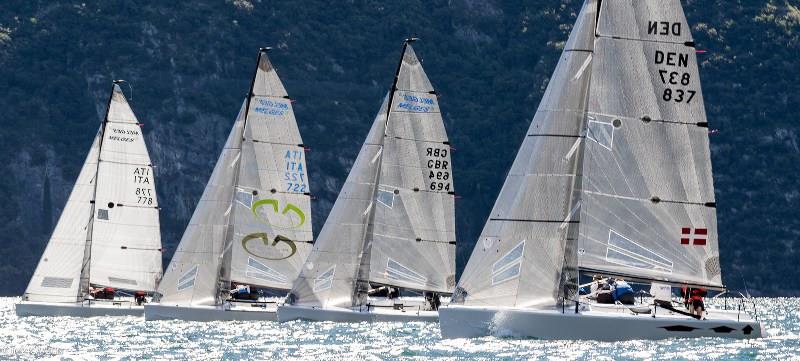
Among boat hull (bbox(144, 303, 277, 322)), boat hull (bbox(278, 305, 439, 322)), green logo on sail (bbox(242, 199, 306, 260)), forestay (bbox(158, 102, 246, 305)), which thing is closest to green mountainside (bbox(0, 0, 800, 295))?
green logo on sail (bbox(242, 199, 306, 260))

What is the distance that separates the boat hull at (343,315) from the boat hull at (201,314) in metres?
2.07

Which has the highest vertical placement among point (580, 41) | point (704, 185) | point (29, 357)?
point (580, 41)

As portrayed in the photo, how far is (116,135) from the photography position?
51.5 m

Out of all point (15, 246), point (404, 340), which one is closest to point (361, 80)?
point (15, 246)

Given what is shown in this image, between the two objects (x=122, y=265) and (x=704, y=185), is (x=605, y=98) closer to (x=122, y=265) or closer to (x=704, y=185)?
(x=704, y=185)

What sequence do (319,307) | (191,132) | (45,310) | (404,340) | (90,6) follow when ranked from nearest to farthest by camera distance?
(404,340) → (319,307) → (45,310) → (191,132) → (90,6)

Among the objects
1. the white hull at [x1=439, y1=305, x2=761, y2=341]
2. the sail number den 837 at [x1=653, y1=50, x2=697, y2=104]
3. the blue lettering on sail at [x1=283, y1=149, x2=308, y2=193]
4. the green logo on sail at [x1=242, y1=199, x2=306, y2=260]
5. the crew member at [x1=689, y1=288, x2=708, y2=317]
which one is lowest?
the white hull at [x1=439, y1=305, x2=761, y2=341]

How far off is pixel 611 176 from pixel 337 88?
8272cm

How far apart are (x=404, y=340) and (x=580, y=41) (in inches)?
279

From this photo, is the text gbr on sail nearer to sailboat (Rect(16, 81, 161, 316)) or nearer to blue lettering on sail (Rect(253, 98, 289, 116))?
blue lettering on sail (Rect(253, 98, 289, 116))

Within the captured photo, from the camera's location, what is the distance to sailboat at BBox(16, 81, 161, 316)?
167 feet

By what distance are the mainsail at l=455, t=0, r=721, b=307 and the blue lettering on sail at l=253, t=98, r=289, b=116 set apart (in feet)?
46.0

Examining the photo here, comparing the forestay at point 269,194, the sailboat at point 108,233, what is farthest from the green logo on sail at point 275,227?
the sailboat at point 108,233

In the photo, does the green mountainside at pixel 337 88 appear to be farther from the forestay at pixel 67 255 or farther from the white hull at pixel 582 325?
the white hull at pixel 582 325
